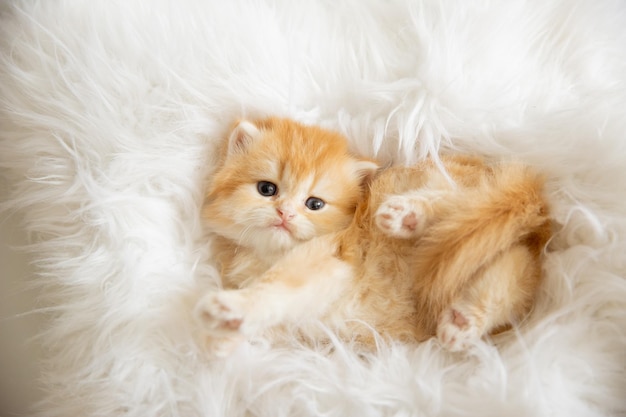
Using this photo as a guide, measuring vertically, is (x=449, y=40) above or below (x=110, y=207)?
above

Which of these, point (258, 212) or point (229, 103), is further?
point (229, 103)

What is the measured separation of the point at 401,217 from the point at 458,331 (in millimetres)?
228

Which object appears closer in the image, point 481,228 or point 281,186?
point 481,228

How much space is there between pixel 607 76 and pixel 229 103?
79cm

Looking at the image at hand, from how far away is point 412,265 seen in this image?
0.95 meters

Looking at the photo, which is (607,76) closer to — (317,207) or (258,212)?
(317,207)

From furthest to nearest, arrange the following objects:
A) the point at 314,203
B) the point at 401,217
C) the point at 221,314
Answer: the point at 314,203, the point at 401,217, the point at 221,314

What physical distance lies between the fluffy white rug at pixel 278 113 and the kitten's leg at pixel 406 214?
0.48 ft

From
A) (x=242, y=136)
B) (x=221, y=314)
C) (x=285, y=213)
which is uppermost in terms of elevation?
(x=242, y=136)

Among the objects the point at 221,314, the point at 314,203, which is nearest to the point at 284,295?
the point at 221,314

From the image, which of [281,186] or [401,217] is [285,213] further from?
[401,217]

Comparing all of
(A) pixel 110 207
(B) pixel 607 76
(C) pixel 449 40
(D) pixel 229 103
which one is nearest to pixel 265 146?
(D) pixel 229 103

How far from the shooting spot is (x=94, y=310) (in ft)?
2.98

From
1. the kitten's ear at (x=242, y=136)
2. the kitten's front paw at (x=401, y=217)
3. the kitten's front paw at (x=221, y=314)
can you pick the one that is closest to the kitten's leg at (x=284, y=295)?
the kitten's front paw at (x=221, y=314)
